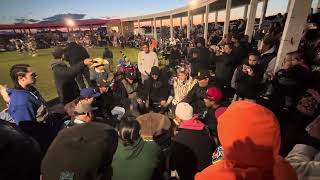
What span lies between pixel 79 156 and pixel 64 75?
4855 mm

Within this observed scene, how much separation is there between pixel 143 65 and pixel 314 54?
5.16m

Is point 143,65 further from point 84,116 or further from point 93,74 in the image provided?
point 84,116

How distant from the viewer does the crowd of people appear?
128 cm

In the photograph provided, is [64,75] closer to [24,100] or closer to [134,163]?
[24,100]

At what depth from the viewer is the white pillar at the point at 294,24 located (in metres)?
4.95

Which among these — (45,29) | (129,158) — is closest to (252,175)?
(129,158)

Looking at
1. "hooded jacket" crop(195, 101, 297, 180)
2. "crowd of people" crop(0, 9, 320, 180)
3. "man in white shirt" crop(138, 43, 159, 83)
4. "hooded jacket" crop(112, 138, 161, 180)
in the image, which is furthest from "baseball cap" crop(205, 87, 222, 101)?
"man in white shirt" crop(138, 43, 159, 83)

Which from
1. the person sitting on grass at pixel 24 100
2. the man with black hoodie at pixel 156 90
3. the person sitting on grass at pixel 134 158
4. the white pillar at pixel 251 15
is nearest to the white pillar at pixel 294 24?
the man with black hoodie at pixel 156 90

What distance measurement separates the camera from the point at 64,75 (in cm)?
573

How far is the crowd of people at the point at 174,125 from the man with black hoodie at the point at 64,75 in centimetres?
3

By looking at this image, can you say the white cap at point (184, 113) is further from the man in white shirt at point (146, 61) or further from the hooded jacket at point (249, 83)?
the man in white shirt at point (146, 61)

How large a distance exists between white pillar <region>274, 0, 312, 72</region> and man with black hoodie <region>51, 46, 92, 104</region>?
4.28 meters

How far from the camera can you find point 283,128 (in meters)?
3.68

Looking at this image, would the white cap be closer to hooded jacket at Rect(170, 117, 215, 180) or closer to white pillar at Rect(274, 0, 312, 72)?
hooded jacket at Rect(170, 117, 215, 180)
